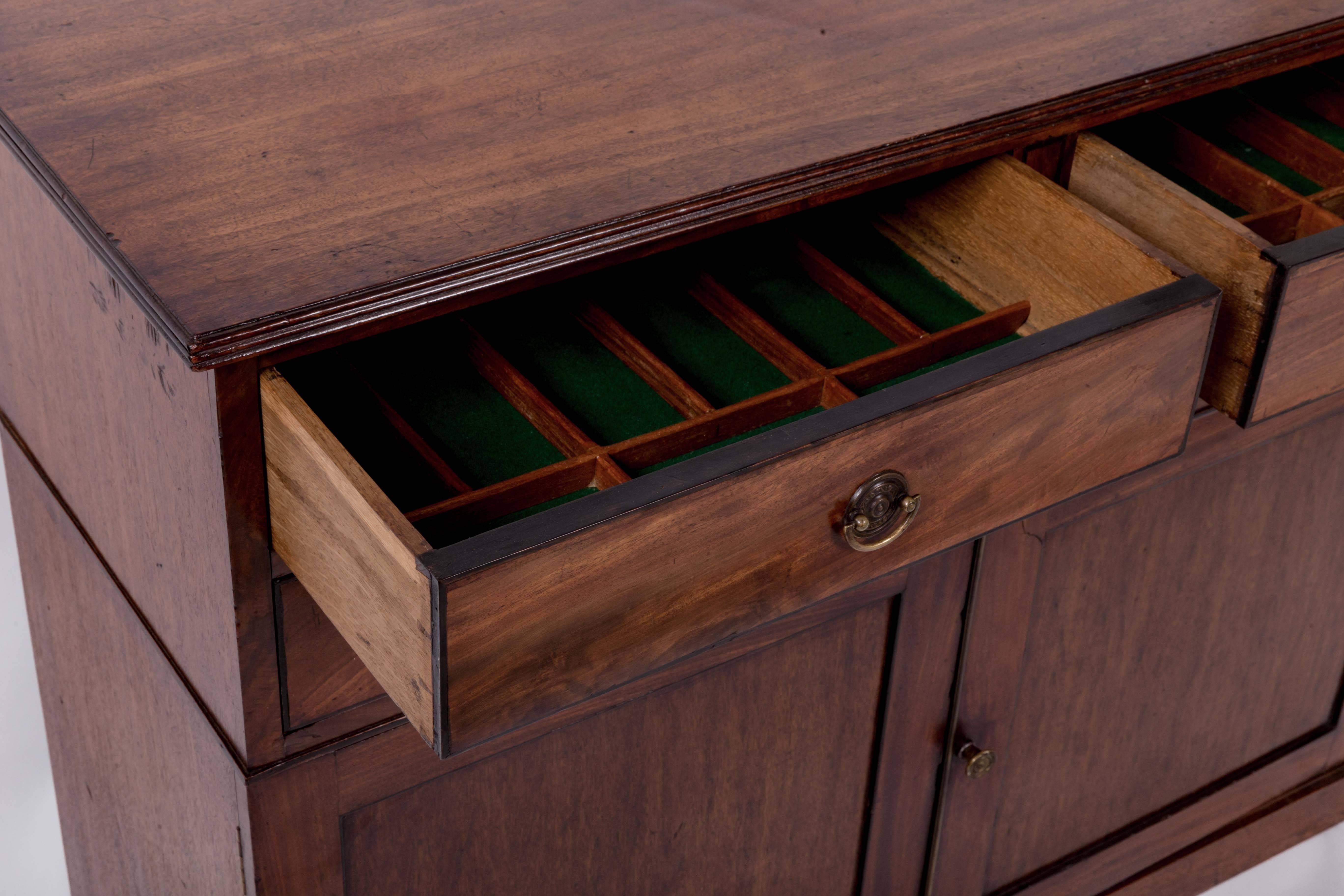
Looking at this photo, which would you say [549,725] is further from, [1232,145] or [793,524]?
[1232,145]

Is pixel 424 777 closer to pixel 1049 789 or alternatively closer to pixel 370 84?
pixel 370 84

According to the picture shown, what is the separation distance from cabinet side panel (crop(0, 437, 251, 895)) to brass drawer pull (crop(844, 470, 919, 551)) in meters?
0.34

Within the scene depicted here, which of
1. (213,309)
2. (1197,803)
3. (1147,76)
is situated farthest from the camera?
(1197,803)

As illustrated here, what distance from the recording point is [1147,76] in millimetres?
874

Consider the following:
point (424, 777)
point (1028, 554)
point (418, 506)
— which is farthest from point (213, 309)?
point (1028, 554)

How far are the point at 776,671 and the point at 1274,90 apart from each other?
0.55 metres

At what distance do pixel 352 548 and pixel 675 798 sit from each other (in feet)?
1.21

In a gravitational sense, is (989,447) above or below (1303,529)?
below

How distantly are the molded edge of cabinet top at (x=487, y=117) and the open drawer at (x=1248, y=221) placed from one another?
0.06 m

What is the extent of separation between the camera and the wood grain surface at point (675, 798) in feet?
A: 2.91

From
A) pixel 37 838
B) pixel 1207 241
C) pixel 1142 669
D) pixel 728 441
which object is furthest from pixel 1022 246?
pixel 37 838

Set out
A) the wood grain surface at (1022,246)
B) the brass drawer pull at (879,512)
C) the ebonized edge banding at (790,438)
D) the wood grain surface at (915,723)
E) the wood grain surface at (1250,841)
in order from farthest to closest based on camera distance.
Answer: the wood grain surface at (1250,841) → the wood grain surface at (915,723) → the wood grain surface at (1022,246) → the brass drawer pull at (879,512) → the ebonized edge banding at (790,438)

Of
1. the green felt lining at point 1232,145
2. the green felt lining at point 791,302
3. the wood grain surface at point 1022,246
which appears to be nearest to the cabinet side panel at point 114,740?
the green felt lining at point 791,302

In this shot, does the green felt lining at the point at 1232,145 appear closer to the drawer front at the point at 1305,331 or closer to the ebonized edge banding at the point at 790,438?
the drawer front at the point at 1305,331
